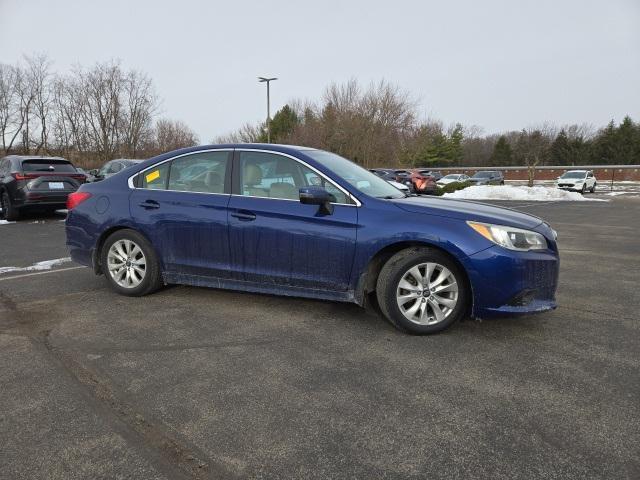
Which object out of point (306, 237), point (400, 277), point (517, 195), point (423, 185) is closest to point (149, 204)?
point (306, 237)

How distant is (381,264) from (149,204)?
236 cm

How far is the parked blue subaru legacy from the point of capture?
3826 mm

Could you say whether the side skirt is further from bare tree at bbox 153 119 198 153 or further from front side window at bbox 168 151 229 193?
bare tree at bbox 153 119 198 153

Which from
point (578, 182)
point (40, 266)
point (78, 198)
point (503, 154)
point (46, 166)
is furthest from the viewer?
point (503, 154)

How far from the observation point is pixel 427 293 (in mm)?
3898

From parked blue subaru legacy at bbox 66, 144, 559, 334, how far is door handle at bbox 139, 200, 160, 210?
0.04 feet

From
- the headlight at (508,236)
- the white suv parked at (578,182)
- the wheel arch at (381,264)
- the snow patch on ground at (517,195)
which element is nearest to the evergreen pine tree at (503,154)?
the white suv parked at (578,182)

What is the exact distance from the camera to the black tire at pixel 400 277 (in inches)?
152

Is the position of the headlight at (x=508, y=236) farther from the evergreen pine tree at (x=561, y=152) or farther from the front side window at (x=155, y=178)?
the evergreen pine tree at (x=561, y=152)

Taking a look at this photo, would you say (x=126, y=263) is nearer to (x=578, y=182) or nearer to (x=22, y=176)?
(x=22, y=176)

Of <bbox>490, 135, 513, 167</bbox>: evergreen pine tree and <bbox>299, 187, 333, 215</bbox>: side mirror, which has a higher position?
<bbox>490, 135, 513, 167</bbox>: evergreen pine tree

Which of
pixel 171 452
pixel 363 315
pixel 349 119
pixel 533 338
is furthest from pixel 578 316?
pixel 349 119

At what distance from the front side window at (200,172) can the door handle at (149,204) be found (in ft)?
0.68

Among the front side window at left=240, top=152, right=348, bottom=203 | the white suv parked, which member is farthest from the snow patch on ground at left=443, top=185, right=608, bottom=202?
the front side window at left=240, top=152, right=348, bottom=203
